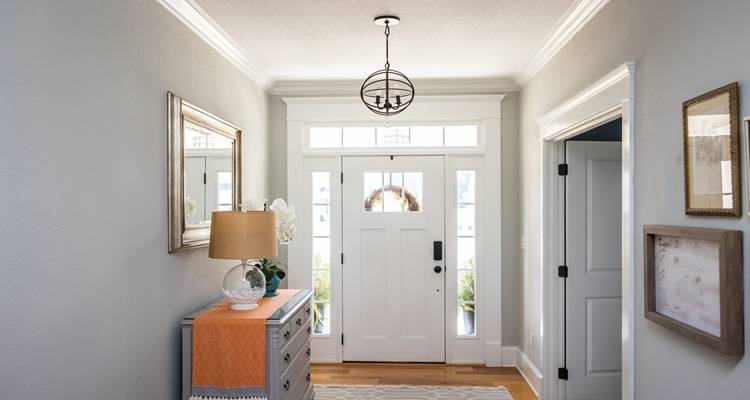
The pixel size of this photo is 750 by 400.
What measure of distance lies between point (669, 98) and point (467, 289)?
9.56 ft

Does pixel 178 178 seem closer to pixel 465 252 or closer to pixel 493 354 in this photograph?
pixel 465 252

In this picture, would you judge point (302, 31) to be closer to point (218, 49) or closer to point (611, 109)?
point (218, 49)

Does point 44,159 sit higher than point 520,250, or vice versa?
point 44,159

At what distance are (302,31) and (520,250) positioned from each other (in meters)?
2.68

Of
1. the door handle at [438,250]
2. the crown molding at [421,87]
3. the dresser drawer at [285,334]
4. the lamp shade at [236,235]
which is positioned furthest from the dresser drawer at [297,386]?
the crown molding at [421,87]

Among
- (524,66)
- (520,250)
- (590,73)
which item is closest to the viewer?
(590,73)

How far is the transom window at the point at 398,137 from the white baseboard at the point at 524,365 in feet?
6.35

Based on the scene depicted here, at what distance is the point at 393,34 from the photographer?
3275 millimetres

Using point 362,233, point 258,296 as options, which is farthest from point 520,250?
point 258,296

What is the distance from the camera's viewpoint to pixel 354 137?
466 centimetres

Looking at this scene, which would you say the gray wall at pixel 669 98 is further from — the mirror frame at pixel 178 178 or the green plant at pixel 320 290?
the green plant at pixel 320 290

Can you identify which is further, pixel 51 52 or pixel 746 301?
pixel 51 52

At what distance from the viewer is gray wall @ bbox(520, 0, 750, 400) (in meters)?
1.63

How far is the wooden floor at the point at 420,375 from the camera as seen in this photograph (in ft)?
13.4
